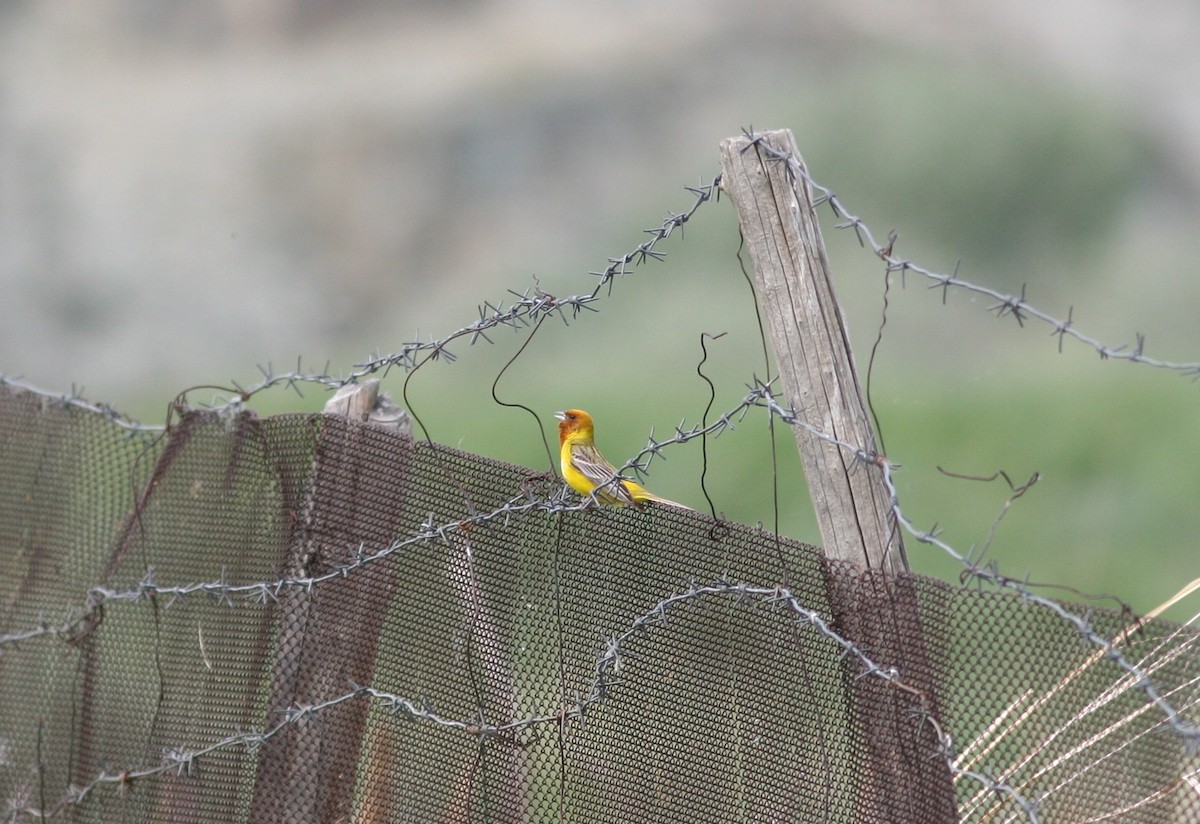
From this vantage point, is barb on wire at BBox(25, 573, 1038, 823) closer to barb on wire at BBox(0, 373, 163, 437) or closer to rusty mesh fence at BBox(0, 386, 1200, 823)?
rusty mesh fence at BBox(0, 386, 1200, 823)

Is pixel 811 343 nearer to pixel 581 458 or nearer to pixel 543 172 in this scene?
pixel 581 458

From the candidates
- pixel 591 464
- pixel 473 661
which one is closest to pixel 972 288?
pixel 473 661

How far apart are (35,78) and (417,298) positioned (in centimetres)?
1130

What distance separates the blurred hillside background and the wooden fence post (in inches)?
713

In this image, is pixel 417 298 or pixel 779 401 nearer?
pixel 779 401

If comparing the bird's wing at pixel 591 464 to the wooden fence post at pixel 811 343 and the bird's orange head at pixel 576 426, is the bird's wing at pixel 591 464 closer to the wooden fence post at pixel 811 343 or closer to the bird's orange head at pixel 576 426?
the bird's orange head at pixel 576 426

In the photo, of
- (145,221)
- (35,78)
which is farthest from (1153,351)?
(35,78)

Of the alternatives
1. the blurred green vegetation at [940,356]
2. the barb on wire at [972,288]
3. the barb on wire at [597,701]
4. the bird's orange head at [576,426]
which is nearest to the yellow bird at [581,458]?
the bird's orange head at [576,426]

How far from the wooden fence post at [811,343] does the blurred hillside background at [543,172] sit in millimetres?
18118

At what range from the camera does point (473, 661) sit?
3.94m

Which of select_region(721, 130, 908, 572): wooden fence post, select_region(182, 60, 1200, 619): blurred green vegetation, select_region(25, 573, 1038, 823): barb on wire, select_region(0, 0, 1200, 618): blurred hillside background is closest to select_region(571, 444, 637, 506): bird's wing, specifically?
select_region(25, 573, 1038, 823): barb on wire

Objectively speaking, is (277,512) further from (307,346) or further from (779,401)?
(307,346)

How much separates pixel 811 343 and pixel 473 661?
1296 millimetres

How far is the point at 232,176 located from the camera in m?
35.2
